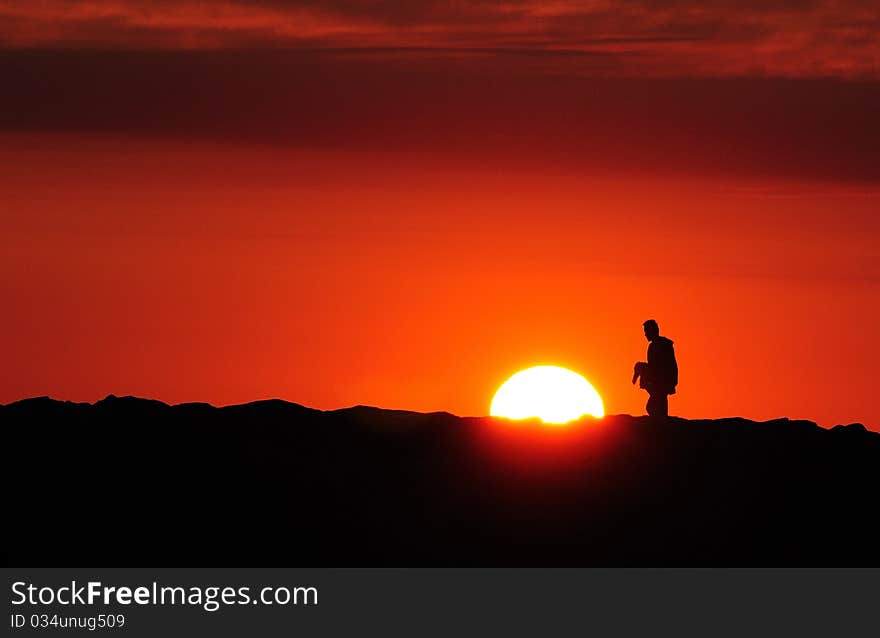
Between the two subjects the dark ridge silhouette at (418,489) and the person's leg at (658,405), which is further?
the person's leg at (658,405)

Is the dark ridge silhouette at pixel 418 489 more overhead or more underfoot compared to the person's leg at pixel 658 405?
more underfoot

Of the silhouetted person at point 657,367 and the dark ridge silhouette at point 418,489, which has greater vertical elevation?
the silhouetted person at point 657,367

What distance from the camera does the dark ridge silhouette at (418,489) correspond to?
119ft

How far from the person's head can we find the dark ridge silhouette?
4.15 feet

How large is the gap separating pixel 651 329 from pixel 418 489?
12.4 ft

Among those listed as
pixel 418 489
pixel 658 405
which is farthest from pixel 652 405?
pixel 418 489

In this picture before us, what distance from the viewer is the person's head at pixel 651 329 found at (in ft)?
124

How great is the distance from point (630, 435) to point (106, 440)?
6961mm

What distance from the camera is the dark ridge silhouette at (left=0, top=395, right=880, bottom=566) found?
119 ft

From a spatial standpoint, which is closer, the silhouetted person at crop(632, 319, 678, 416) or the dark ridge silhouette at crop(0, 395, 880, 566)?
the dark ridge silhouette at crop(0, 395, 880, 566)
